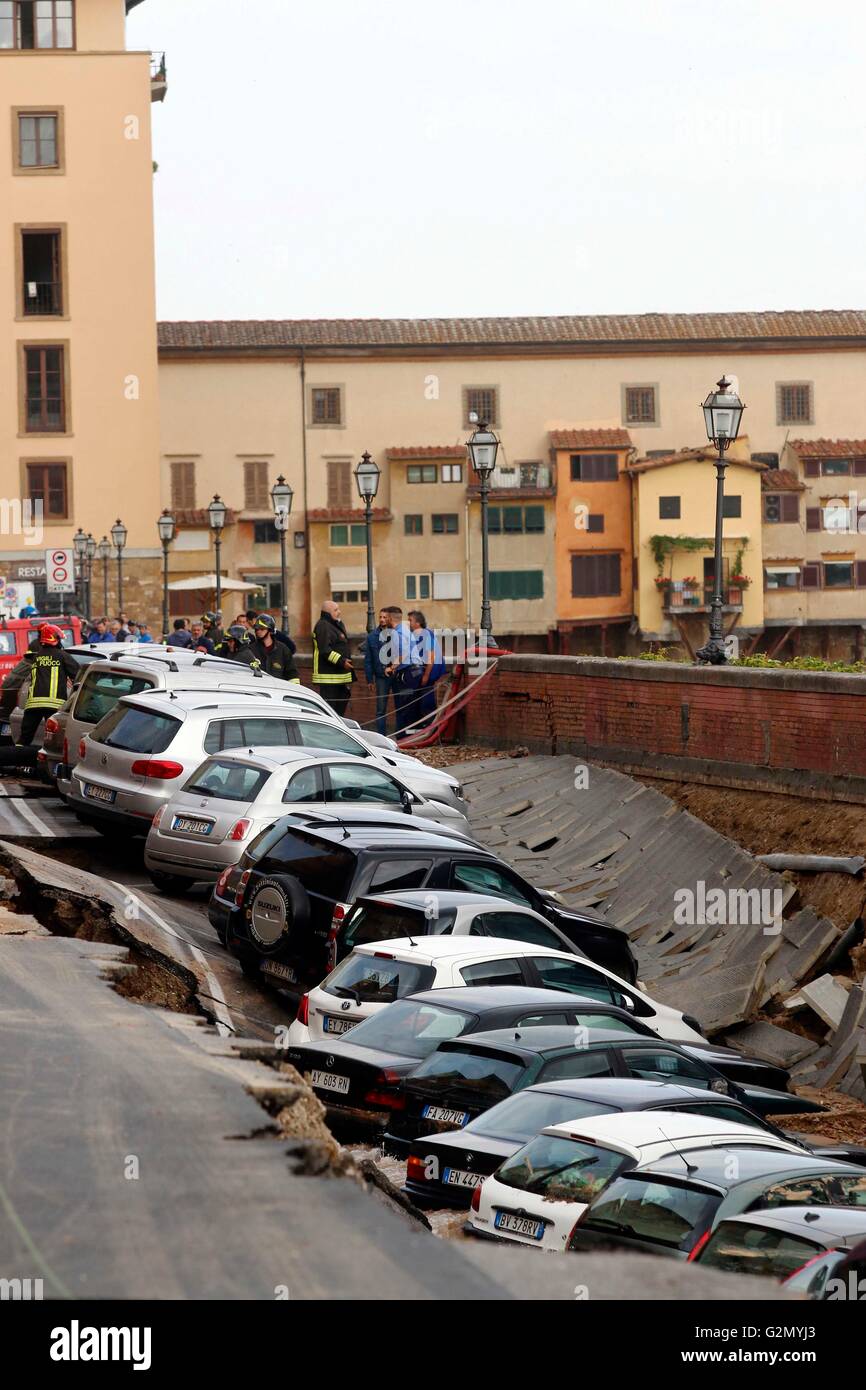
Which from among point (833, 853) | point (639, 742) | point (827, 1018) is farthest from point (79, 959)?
point (639, 742)

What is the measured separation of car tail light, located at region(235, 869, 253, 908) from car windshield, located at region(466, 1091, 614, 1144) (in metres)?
4.46

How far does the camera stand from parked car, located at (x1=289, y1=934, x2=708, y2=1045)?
1130 cm

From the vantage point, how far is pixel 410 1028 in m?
10.6

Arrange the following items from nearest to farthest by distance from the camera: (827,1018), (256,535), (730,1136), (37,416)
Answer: (730,1136) → (827,1018) → (37,416) → (256,535)

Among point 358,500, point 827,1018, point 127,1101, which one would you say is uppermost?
point 358,500

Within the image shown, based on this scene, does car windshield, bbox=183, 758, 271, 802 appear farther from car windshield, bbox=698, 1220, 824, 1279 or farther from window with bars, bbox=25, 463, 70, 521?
window with bars, bbox=25, 463, 70, 521

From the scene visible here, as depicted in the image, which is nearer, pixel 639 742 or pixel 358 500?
pixel 639 742

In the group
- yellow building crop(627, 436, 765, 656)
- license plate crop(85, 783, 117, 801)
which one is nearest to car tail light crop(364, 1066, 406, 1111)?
license plate crop(85, 783, 117, 801)

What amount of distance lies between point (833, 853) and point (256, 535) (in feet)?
203

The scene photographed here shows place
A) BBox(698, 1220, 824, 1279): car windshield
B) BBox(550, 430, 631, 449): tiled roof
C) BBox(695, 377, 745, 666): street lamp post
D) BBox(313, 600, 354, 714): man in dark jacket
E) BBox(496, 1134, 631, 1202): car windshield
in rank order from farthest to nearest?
1. BBox(550, 430, 631, 449): tiled roof
2. BBox(313, 600, 354, 714): man in dark jacket
3. BBox(695, 377, 745, 666): street lamp post
4. BBox(496, 1134, 631, 1202): car windshield
5. BBox(698, 1220, 824, 1279): car windshield

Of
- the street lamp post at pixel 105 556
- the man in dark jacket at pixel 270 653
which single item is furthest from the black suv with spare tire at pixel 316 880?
the street lamp post at pixel 105 556

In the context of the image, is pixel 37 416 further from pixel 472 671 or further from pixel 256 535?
pixel 472 671

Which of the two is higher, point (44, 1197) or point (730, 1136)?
point (44, 1197)
